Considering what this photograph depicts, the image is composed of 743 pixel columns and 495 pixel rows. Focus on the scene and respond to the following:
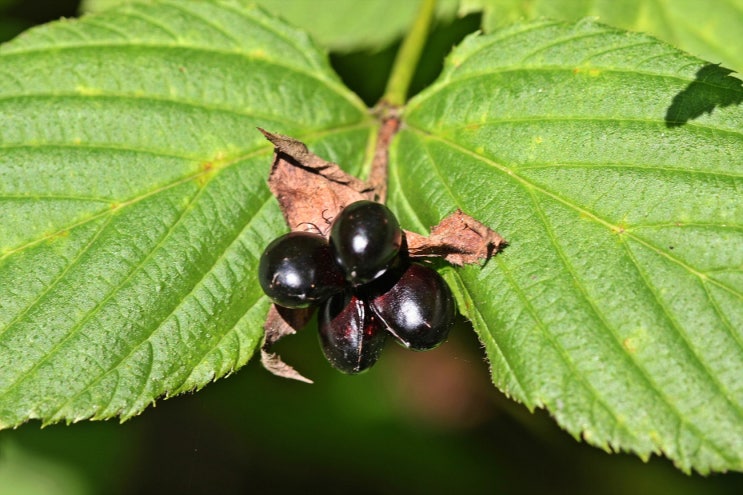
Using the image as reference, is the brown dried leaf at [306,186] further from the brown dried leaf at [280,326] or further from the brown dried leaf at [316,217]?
the brown dried leaf at [280,326]

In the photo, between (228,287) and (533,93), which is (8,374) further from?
(533,93)

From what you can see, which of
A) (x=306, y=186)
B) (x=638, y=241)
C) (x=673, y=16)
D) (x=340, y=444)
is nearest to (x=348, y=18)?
(x=673, y=16)

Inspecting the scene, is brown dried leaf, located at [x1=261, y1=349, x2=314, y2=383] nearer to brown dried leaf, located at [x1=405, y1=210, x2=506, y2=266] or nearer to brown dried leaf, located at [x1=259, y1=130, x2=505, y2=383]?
brown dried leaf, located at [x1=259, y1=130, x2=505, y2=383]

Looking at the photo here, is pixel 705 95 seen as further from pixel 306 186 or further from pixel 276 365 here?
pixel 276 365

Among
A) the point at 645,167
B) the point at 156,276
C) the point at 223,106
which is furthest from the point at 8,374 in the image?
the point at 645,167

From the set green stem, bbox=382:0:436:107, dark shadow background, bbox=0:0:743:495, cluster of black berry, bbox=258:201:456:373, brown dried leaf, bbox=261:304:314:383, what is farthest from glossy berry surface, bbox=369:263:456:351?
dark shadow background, bbox=0:0:743:495
